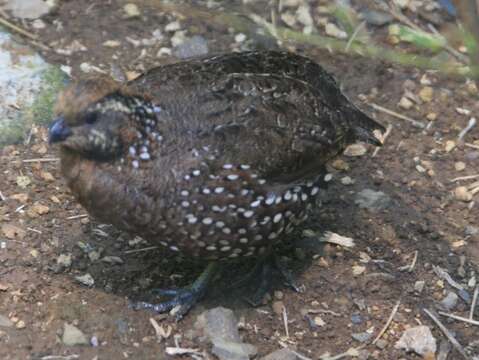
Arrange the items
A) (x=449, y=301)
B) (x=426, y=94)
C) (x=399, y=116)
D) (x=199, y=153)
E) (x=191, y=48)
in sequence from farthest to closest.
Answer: (x=191, y=48)
(x=426, y=94)
(x=399, y=116)
(x=449, y=301)
(x=199, y=153)

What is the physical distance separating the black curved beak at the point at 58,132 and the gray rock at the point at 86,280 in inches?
35.4

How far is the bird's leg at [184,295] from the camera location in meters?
4.11

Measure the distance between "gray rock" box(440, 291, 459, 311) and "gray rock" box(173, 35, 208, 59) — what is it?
92.3 inches

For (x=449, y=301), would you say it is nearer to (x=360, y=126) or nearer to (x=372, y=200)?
(x=372, y=200)

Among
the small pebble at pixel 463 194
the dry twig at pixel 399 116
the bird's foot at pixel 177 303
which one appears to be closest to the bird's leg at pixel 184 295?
the bird's foot at pixel 177 303

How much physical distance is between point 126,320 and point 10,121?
1.59 m

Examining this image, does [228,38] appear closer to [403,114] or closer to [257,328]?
[403,114]

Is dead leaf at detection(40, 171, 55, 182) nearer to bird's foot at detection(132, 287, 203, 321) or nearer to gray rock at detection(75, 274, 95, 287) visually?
gray rock at detection(75, 274, 95, 287)

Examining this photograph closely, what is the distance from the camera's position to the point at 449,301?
424cm

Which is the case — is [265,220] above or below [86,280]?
above

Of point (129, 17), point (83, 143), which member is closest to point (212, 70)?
point (83, 143)

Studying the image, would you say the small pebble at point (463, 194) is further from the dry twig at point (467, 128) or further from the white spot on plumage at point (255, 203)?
the white spot on plumage at point (255, 203)

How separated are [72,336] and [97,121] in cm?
104

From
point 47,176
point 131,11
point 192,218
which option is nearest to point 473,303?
point 192,218
